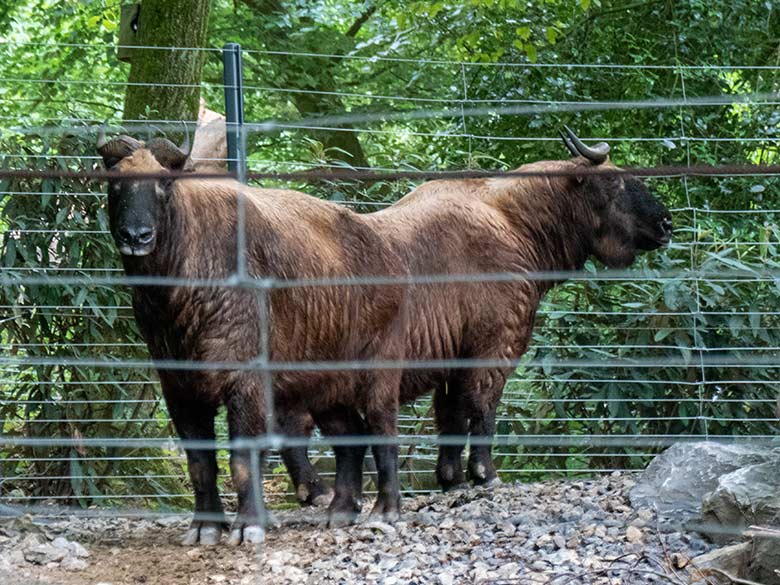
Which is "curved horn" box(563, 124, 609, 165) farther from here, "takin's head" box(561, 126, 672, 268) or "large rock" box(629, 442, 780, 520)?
"large rock" box(629, 442, 780, 520)

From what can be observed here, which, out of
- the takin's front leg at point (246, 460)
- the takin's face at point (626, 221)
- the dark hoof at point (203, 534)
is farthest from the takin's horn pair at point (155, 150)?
the takin's face at point (626, 221)

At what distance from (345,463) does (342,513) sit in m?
0.31

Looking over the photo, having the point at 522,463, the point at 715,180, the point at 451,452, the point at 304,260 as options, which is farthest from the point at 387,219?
the point at 715,180

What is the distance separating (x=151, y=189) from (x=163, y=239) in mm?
258

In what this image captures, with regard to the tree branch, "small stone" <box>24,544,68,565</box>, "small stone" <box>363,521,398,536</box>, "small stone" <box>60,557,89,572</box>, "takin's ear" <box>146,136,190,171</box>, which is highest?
the tree branch

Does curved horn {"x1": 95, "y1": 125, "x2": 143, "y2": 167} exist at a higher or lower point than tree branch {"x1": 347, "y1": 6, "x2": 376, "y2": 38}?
lower

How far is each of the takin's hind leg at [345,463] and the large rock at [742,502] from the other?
6.53 feet

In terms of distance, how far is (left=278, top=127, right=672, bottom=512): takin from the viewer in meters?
7.18

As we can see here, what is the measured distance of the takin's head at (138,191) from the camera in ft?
18.9

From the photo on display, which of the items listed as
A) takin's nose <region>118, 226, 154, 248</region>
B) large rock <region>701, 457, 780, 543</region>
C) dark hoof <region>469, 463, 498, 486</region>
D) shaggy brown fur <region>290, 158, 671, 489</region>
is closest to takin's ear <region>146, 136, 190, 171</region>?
takin's nose <region>118, 226, 154, 248</region>

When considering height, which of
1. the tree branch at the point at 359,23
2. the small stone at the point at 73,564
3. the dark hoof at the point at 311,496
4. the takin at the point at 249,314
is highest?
the tree branch at the point at 359,23

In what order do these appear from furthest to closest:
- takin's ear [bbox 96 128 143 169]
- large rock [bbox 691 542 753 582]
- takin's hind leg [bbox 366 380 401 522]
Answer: takin's hind leg [bbox 366 380 401 522] → takin's ear [bbox 96 128 143 169] → large rock [bbox 691 542 753 582]

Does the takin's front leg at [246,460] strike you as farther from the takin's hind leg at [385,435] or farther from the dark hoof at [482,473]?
the dark hoof at [482,473]

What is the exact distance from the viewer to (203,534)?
240 inches
